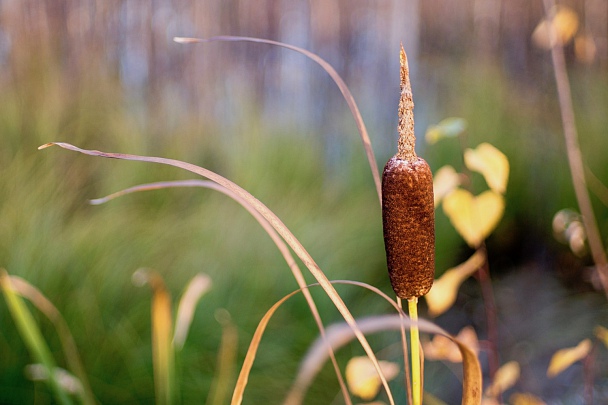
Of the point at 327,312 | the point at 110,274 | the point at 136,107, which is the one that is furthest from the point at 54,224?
→ the point at 136,107

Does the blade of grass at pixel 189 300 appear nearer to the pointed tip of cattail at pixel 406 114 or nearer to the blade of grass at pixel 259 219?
the blade of grass at pixel 259 219

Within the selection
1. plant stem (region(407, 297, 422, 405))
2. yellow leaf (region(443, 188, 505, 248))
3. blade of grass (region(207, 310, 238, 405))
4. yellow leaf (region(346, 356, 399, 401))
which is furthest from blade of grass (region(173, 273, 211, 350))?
plant stem (region(407, 297, 422, 405))

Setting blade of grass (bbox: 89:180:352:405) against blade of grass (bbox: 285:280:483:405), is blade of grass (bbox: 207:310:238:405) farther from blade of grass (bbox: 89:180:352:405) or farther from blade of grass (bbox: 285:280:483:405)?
blade of grass (bbox: 285:280:483:405)

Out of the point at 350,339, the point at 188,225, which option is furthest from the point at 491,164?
the point at 188,225

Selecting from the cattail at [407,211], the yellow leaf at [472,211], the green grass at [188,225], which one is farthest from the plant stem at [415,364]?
the green grass at [188,225]

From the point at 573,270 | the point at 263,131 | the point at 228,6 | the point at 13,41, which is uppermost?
the point at 228,6

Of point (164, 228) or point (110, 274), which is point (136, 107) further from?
point (110, 274)
